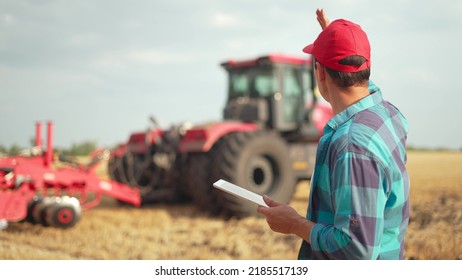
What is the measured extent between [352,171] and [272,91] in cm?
606

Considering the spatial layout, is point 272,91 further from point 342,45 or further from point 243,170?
point 342,45

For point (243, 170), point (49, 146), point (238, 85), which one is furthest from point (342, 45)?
point (238, 85)

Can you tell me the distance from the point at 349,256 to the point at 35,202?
4.96 m

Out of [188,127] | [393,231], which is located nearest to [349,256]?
[393,231]

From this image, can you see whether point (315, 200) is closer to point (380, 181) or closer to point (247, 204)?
point (380, 181)

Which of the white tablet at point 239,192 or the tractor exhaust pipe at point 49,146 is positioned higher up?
the white tablet at point 239,192

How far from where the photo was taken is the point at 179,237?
5.30m

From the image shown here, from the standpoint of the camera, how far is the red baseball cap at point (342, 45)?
4.37ft

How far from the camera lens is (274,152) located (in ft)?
22.4

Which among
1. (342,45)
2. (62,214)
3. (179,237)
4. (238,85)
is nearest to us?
(342,45)

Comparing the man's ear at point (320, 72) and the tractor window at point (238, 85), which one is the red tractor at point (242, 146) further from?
the man's ear at point (320, 72)

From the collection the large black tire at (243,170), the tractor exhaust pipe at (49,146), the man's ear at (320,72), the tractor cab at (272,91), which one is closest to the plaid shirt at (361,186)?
the man's ear at (320,72)

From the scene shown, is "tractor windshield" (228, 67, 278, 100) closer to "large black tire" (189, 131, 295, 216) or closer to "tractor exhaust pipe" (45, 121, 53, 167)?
"large black tire" (189, 131, 295, 216)

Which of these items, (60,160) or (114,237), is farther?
(60,160)
